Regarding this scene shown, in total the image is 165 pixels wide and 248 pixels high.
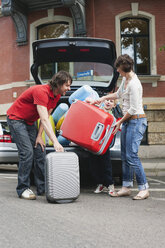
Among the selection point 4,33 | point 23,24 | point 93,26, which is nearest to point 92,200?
point 93,26

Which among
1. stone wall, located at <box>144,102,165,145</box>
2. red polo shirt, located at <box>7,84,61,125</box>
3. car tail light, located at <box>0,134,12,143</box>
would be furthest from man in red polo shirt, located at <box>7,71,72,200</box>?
stone wall, located at <box>144,102,165,145</box>

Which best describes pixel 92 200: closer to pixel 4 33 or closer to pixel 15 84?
pixel 15 84

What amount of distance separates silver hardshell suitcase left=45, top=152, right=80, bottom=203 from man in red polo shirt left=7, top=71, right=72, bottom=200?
0.47 ft

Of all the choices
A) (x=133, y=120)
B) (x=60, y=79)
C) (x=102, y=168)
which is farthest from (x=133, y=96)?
(x=102, y=168)

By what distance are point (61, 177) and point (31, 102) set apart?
107 centimetres

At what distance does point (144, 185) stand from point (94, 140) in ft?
2.98

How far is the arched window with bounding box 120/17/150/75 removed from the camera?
43.0 ft

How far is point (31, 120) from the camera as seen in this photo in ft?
15.0

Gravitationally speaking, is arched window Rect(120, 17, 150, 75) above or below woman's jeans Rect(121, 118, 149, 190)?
above

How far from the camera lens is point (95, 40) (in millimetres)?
5191

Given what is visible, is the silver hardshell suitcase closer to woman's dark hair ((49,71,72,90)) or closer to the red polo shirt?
the red polo shirt

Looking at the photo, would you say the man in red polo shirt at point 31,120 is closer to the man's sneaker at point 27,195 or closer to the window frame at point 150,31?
the man's sneaker at point 27,195

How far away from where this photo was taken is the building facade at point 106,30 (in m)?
12.5

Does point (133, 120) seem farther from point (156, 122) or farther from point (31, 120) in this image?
point (156, 122)
